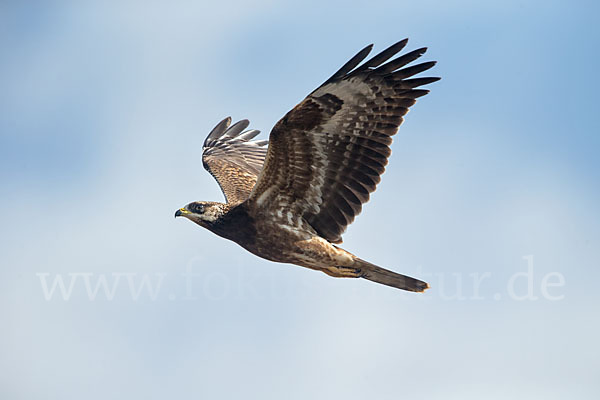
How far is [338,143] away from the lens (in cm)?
895

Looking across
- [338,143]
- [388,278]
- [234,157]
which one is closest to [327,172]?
[338,143]

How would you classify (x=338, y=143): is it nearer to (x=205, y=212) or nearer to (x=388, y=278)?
(x=388, y=278)

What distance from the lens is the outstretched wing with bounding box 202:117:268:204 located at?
441 inches

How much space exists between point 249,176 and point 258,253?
2.38m

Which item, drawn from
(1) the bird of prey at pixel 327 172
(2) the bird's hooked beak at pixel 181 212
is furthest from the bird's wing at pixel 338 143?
(2) the bird's hooked beak at pixel 181 212

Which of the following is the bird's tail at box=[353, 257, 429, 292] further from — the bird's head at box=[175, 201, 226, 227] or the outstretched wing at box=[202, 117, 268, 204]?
the outstretched wing at box=[202, 117, 268, 204]

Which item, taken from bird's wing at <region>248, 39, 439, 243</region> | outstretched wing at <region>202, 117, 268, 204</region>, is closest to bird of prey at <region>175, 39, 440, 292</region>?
bird's wing at <region>248, 39, 439, 243</region>

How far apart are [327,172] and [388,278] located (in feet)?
4.52

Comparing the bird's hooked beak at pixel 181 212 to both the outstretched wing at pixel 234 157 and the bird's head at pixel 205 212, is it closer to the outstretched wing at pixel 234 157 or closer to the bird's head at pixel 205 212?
the bird's head at pixel 205 212

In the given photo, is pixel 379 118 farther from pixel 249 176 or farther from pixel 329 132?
pixel 249 176

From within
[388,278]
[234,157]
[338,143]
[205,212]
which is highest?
[234,157]

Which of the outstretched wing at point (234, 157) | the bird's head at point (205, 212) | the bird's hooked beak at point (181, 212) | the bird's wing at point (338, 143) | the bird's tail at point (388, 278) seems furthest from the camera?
the outstretched wing at point (234, 157)

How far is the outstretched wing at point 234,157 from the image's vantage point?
1120 centimetres

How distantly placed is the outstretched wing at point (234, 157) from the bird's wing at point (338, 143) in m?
1.52
